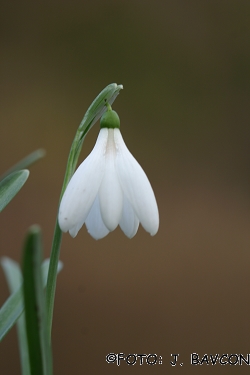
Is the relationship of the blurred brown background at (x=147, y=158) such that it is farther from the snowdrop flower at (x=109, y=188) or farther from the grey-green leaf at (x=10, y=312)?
the snowdrop flower at (x=109, y=188)

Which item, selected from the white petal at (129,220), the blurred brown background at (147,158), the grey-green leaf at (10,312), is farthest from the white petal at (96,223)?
the blurred brown background at (147,158)

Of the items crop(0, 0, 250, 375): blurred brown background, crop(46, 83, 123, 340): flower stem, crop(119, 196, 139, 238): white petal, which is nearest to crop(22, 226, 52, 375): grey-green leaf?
crop(46, 83, 123, 340): flower stem

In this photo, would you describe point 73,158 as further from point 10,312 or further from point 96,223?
point 10,312

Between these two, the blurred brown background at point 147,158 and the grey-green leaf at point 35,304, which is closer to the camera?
the grey-green leaf at point 35,304

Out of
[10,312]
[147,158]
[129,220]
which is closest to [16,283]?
[10,312]

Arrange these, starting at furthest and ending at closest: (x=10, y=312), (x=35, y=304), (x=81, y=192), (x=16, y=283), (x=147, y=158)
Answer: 1. (x=147, y=158)
2. (x=16, y=283)
3. (x=10, y=312)
4. (x=81, y=192)
5. (x=35, y=304)

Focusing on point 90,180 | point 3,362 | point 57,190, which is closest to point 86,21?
point 57,190

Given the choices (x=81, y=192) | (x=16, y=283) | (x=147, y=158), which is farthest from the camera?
(x=147, y=158)
